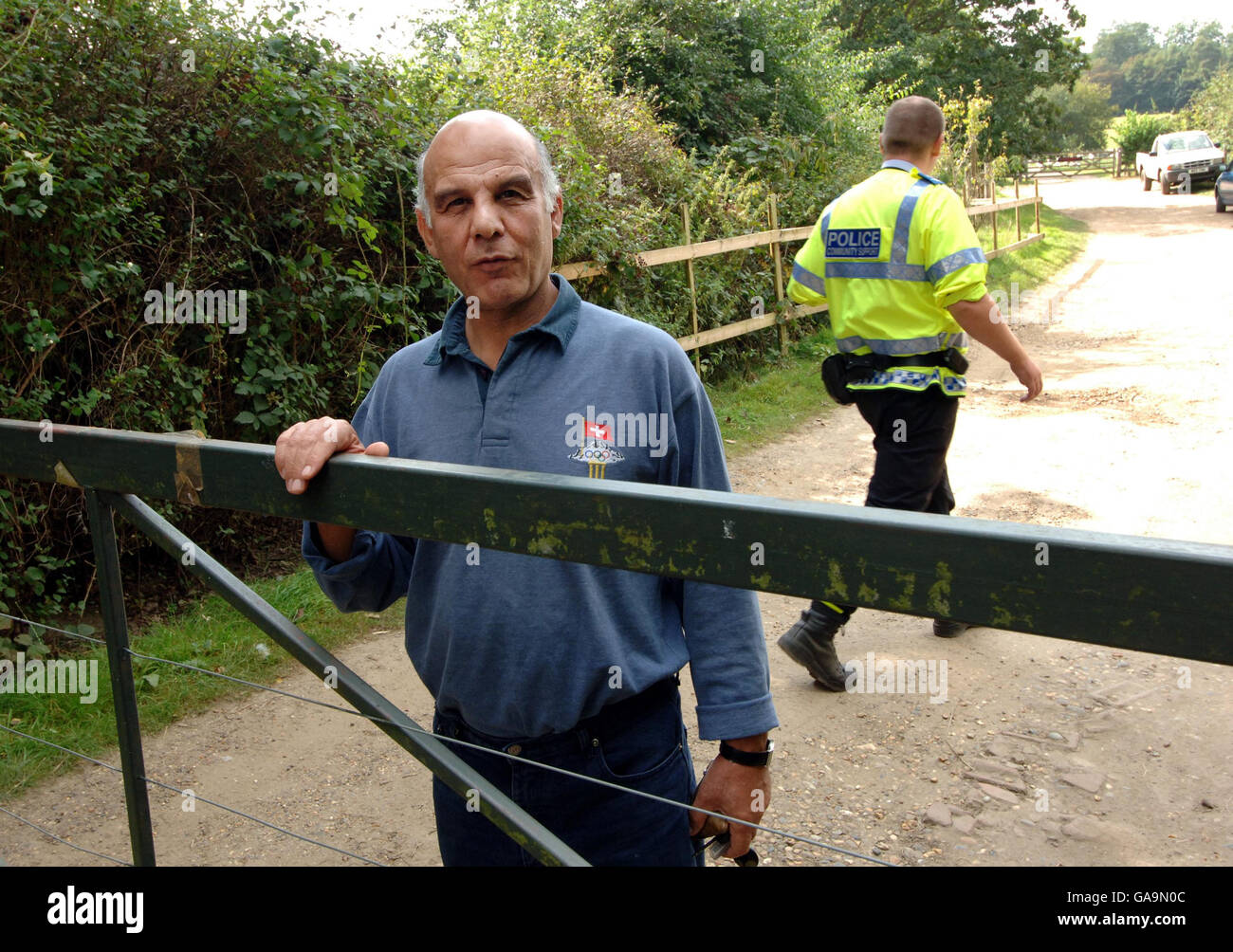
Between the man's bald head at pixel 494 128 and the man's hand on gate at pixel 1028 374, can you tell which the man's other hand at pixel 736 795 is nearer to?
the man's bald head at pixel 494 128

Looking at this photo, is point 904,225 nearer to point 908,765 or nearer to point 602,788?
point 908,765

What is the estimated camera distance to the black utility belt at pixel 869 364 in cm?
429

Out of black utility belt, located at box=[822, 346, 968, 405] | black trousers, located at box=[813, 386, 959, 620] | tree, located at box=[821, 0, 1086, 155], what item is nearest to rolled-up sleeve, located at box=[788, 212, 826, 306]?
black utility belt, located at box=[822, 346, 968, 405]

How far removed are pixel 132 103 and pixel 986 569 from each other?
5126mm

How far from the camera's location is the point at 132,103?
4953 mm

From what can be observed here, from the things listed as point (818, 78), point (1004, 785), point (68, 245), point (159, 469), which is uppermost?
point (818, 78)

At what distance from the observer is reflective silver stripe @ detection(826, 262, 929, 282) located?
4.29 meters

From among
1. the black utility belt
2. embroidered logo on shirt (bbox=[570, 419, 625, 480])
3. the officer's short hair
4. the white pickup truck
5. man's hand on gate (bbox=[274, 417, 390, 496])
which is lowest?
the black utility belt

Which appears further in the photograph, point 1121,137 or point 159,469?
point 1121,137

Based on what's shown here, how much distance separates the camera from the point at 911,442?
4.30 m

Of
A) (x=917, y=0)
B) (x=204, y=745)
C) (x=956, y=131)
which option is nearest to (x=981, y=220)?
(x=956, y=131)

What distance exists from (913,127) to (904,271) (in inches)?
27.9

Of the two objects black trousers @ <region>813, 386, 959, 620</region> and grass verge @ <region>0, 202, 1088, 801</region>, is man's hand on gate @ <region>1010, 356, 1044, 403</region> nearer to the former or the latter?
black trousers @ <region>813, 386, 959, 620</region>
